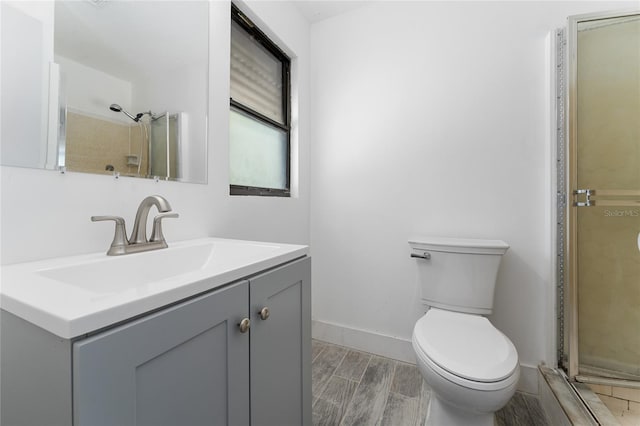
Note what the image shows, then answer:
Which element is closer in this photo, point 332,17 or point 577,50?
point 577,50

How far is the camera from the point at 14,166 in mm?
667

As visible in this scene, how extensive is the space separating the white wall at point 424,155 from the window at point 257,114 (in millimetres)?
249

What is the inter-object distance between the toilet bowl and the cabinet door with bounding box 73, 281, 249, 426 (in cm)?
68

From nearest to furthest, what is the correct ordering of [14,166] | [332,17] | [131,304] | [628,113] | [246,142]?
[131,304] → [14,166] → [628,113] → [246,142] → [332,17]

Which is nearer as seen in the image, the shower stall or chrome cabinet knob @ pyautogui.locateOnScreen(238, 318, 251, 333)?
chrome cabinet knob @ pyautogui.locateOnScreen(238, 318, 251, 333)

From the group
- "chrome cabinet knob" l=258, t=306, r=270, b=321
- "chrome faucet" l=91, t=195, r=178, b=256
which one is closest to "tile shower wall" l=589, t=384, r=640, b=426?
"chrome cabinet knob" l=258, t=306, r=270, b=321

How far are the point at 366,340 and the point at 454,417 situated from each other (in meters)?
0.79

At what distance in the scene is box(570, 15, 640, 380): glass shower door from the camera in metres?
1.19

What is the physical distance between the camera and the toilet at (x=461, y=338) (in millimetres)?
886

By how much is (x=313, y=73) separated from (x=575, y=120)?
1.56 m

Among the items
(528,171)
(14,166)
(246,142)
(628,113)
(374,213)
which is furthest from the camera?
(374,213)

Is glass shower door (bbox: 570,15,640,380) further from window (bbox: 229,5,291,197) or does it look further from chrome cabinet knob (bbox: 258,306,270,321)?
window (bbox: 229,5,291,197)

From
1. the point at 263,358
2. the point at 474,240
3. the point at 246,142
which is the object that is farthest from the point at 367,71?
the point at 263,358

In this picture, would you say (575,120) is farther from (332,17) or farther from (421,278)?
(332,17)
